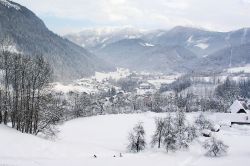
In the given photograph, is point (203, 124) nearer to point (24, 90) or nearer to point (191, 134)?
point (191, 134)

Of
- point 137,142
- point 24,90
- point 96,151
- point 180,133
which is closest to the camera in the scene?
point 24,90

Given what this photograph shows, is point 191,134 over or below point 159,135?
below

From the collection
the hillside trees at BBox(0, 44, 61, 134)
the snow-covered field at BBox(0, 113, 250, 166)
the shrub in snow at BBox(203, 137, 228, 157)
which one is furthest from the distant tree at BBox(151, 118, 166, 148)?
the hillside trees at BBox(0, 44, 61, 134)

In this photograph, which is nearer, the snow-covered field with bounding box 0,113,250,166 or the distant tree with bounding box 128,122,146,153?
the snow-covered field with bounding box 0,113,250,166

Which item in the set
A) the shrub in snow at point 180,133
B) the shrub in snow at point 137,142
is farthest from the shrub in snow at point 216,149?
the shrub in snow at point 137,142

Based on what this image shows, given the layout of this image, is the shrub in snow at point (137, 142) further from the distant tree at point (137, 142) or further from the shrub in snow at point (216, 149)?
the shrub in snow at point (216, 149)

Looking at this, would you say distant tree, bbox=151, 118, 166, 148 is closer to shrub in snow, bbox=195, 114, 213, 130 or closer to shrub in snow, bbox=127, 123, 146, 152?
shrub in snow, bbox=127, 123, 146, 152

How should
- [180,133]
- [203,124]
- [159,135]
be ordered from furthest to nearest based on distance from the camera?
[203,124] → [180,133] → [159,135]

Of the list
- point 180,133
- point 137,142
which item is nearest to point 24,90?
point 137,142

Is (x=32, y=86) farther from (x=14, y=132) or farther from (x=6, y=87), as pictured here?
(x=14, y=132)
